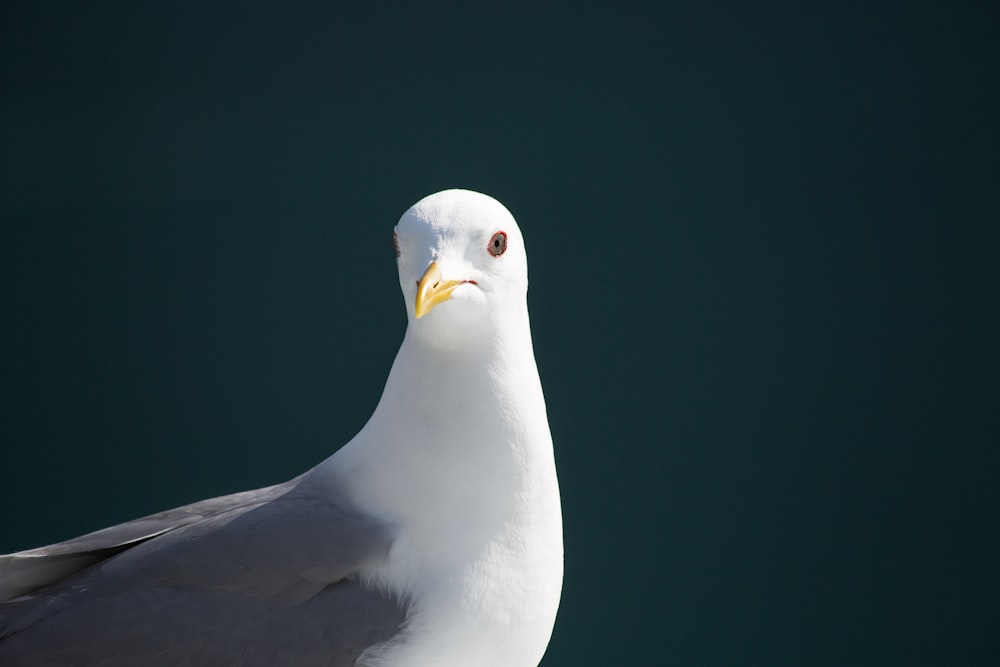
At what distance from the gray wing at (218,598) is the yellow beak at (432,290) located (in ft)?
1.22

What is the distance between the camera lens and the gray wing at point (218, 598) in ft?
5.50

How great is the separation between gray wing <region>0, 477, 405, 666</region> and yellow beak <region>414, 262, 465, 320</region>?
37cm

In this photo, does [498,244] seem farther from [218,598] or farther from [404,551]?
[218,598]

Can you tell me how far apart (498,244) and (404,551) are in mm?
458

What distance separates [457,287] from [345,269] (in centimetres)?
189

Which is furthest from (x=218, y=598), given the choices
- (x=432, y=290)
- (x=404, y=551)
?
(x=432, y=290)

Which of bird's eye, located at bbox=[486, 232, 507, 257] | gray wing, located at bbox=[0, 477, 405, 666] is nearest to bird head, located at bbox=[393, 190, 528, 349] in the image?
bird's eye, located at bbox=[486, 232, 507, 257]

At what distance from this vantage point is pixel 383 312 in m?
3.50

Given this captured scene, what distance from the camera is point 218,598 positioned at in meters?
1.72

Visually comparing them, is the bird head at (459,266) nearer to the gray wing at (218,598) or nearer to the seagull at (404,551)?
the seagull at (404,551)

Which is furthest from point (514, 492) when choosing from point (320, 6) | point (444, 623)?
point (320, 6)

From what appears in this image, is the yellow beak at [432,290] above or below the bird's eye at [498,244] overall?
below

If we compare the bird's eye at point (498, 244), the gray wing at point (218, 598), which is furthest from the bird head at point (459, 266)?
the gray wing at point (218, 598)

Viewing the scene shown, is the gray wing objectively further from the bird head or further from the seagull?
the bird head
